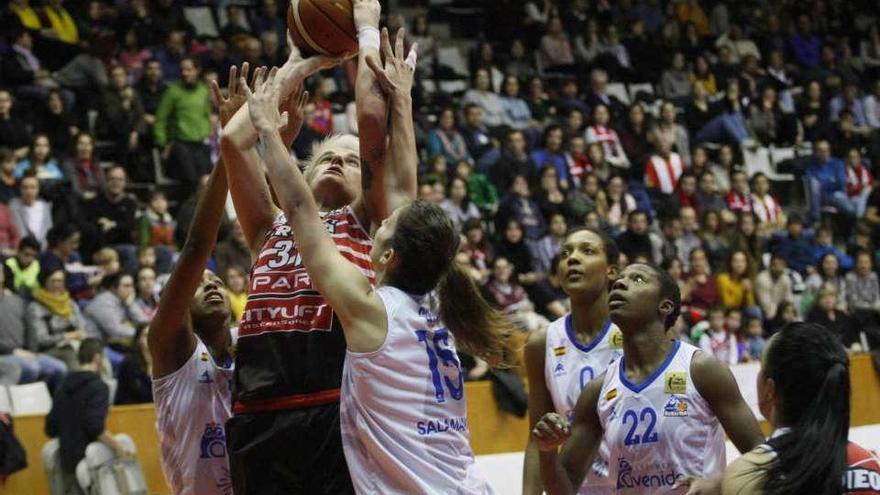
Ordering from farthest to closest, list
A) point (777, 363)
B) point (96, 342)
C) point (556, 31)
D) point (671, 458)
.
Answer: point (556, 31), point (96, 342), point (671, 458), point (777, 363)

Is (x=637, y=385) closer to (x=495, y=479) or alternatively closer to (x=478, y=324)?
(x=478, y=324)

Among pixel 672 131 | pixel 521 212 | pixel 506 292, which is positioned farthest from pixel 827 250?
pixel 506 292

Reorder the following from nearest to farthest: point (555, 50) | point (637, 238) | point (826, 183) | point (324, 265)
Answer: point (324, 265) < point (637, 238) < point (826, 183) < point (555, 50)

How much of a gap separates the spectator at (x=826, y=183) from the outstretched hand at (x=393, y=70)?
47.0ft

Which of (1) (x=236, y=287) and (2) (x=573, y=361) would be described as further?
(1) (x=236, y=287)

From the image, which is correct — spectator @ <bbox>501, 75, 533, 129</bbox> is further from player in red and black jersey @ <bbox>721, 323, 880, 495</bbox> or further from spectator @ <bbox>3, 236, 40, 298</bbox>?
player in red and black jersey @ <bbox>721, 323, 880, 495</bbox>

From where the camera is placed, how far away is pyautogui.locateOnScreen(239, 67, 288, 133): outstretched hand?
3.98 meters

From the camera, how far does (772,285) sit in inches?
607

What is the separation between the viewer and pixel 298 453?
4160 millimetres

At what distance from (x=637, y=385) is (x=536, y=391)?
1.06m

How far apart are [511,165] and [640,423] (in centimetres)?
1059

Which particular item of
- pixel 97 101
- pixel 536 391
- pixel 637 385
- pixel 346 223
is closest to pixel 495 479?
pixel 536 391

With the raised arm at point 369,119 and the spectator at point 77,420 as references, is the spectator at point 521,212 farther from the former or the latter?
the raised arm at point 369,119

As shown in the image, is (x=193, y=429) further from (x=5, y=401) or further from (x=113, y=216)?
(x=113, y=216)
